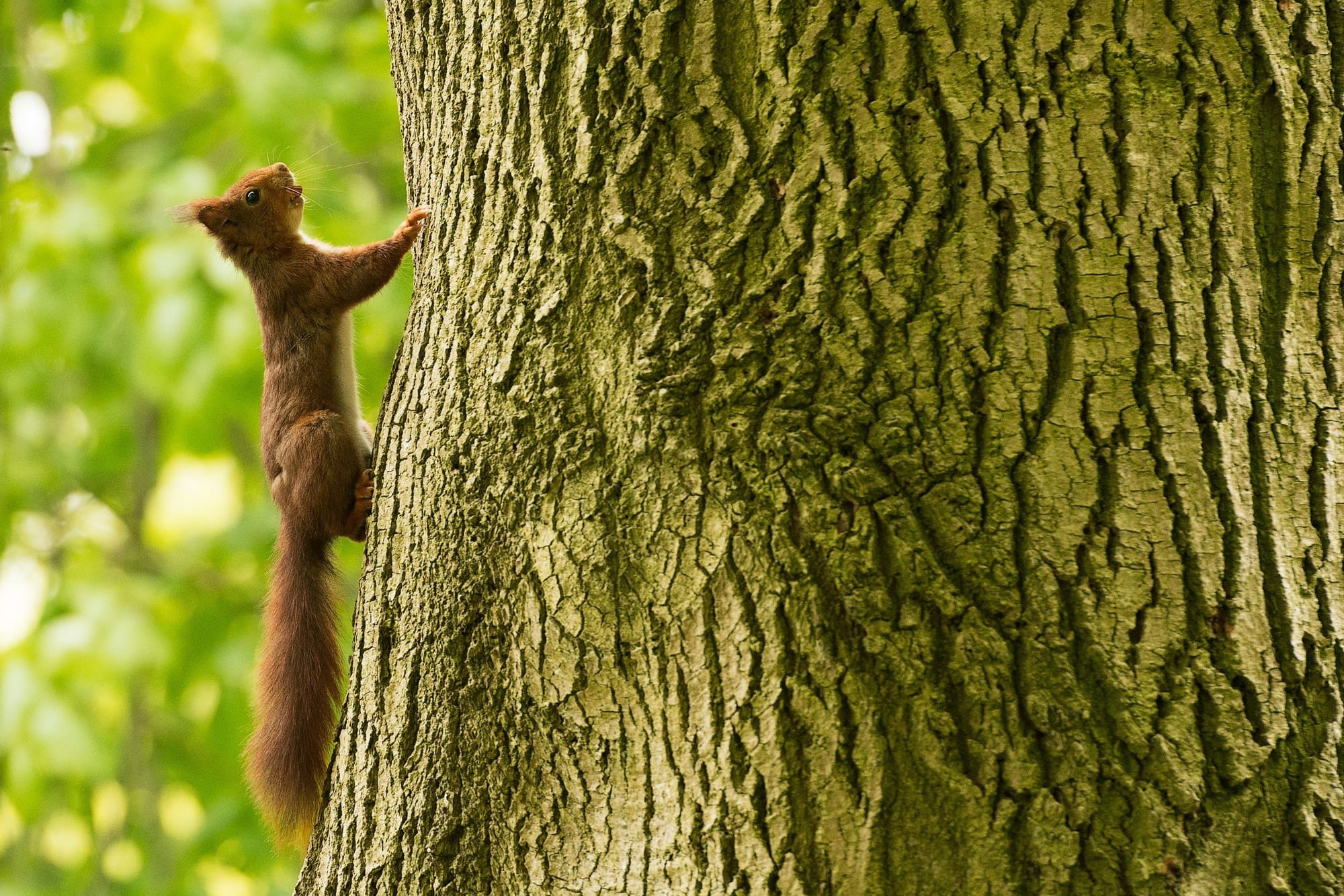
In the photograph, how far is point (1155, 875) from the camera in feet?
4.09

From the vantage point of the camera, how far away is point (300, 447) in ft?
7.52

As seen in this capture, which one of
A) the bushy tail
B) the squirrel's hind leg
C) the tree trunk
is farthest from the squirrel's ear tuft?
the tree trunk

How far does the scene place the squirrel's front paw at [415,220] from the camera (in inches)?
72.1

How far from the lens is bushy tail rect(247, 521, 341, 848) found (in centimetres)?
195

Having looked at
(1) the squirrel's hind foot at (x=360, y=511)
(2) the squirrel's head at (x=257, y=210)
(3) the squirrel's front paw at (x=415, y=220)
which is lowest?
(1) the squirrel's hind foot at (x=360, y=511)

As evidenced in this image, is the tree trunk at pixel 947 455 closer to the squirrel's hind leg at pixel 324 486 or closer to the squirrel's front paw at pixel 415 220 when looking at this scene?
the squirrel's front paw at pixel 415 220

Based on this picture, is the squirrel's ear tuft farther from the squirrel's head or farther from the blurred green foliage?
the blurred green foliage

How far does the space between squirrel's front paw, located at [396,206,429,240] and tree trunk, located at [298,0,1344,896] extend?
0.43 meters

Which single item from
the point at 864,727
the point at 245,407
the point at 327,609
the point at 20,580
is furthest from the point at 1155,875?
the point at 20,580

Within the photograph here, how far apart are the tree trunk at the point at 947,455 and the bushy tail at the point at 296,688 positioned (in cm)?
66

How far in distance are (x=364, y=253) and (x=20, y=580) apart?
440cm

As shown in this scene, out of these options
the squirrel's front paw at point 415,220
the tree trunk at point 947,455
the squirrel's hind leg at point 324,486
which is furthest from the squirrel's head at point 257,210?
the tree trunk at point 947,455

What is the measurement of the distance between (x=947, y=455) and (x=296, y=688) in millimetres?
1323

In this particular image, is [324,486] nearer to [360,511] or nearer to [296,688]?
[360,511]
